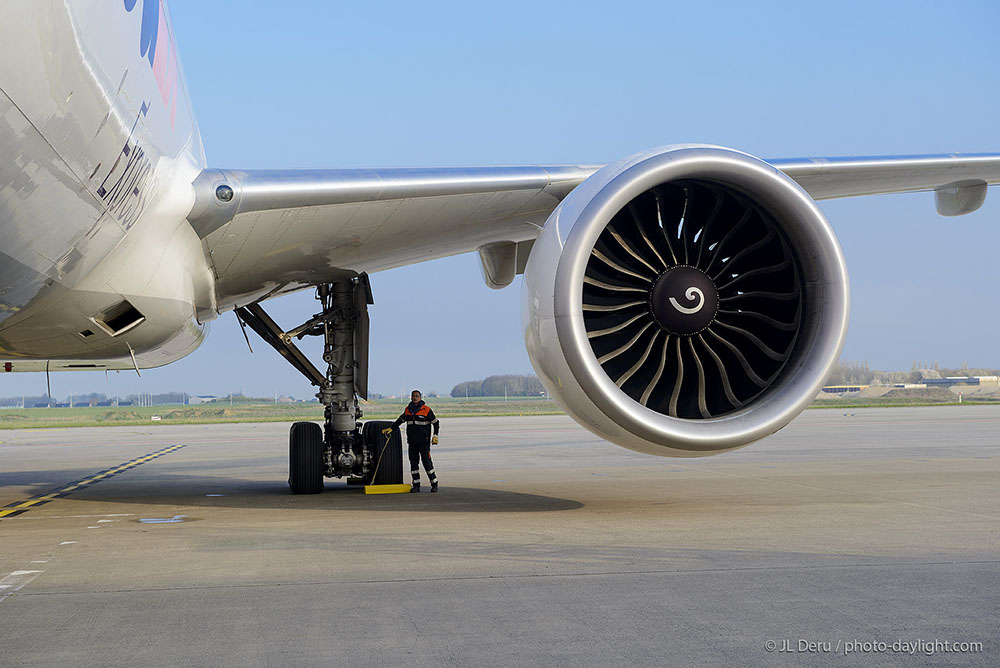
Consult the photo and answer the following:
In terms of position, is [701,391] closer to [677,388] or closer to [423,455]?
[677,388]

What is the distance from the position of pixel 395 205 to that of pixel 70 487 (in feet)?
22.0

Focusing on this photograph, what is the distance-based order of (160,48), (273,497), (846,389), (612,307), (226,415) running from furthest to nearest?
(846,389)
(226,415)
(273,497)
(612,307)
(160,48)

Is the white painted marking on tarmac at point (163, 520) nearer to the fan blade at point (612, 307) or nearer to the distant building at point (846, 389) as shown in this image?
the fan blade at point (612, 307)

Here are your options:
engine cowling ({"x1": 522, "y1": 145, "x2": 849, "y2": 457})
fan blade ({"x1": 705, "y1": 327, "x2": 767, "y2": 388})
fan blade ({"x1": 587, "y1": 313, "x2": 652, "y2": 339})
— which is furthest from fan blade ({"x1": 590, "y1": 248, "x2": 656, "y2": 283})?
fan blade ({"x1": 705, "y1": 327, "x2": 767, "y2": 388})

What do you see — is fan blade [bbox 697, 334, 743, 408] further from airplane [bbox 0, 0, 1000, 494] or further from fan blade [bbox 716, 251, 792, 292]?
fan blade [bbox 716, 251, 792, 292]

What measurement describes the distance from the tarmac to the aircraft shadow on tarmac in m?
0.06

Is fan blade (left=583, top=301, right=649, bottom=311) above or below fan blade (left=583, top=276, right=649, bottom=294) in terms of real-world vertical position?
below

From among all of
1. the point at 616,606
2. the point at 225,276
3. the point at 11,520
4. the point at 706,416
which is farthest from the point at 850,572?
the point at 11,520

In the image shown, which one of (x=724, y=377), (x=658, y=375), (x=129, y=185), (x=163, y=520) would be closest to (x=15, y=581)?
(x=129, y=185)

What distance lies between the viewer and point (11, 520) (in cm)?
859

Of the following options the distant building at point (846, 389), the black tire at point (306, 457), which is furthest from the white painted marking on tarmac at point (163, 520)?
the distant building at point (846, 389)

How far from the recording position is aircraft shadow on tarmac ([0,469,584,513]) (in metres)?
8.91

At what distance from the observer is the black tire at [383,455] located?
10766 mm

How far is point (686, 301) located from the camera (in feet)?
23.1
